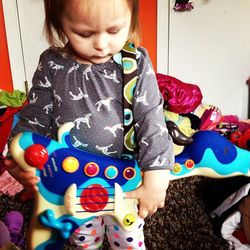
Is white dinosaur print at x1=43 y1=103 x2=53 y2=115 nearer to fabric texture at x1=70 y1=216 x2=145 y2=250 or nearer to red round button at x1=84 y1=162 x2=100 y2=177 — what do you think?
red round button at x1=84 y1=162 x2=100 y2=177

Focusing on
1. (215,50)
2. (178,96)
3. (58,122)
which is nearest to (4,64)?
(178,96)

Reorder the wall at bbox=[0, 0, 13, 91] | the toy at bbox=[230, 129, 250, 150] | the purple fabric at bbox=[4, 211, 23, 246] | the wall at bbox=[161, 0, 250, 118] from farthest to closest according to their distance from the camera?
the wall at bbox=[161, 0, 250, 118], the wall at bbox=[0, 0, 13, 91], the toy at bbox=[230, 129, 250, 150], the purple fabric at bbox=[4, 211, 23, 246]

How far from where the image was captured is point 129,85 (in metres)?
0.61

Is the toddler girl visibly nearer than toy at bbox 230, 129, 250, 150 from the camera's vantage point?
Yes

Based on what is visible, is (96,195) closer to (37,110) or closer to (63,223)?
(63,223)

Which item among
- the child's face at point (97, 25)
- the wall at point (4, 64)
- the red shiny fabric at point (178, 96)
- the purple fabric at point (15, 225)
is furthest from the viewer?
the wall at point (4, 64)

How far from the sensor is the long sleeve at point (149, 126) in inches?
23.0

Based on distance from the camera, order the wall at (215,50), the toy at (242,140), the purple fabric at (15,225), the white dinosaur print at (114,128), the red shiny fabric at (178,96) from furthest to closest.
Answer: the wall at (215,50) → the red shiny fabric at (178,96) → the toy at (242,140) → the purple fabric at (15,225) → the white dinosaur print at (114,128)

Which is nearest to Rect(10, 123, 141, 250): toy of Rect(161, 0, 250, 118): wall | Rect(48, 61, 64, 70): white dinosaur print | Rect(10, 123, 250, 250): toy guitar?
Rect(10, 123, 250, 250): toy guitar

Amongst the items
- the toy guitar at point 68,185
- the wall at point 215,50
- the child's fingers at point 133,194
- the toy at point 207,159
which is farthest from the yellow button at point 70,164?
the wall at point 215,50

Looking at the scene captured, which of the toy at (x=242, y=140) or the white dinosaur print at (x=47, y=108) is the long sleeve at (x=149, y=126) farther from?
the toy at (x=242, y=140)

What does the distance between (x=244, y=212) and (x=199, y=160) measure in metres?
0.47

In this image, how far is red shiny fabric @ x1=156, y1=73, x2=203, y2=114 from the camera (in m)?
1.41

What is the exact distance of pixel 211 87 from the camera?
6.43 feet
